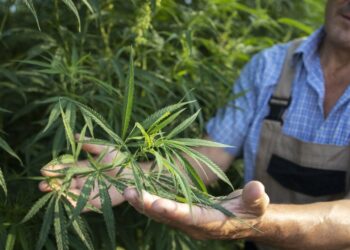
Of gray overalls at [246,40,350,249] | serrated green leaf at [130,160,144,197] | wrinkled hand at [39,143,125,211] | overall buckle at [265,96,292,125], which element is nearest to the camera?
serrated green leaf at [130,160,144,197]

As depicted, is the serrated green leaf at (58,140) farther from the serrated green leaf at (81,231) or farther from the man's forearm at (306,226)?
the man's forearm at (306,226)

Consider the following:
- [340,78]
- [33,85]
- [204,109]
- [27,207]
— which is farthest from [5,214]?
[340,78]

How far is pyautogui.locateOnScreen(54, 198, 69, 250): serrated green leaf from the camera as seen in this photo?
3.54 feet

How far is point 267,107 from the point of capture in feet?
5.79

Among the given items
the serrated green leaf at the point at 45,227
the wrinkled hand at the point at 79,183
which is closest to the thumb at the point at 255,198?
the wrinkled hand at the point at 79,183

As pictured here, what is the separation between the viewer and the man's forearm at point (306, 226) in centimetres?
124

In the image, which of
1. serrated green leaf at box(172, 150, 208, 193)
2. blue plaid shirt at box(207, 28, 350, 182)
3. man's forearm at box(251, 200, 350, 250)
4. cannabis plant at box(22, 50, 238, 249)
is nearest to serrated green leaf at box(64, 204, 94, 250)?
cannabis plant at box(22, 50, 238, 249)

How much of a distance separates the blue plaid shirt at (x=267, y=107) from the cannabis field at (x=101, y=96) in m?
0.06

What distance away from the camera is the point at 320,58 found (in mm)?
1780

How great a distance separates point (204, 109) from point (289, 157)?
314 millimetres

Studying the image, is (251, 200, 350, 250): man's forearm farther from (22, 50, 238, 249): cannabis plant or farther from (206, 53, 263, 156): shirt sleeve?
(206, 53, 263, 156): shirt sleeve

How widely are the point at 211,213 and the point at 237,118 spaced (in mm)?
708

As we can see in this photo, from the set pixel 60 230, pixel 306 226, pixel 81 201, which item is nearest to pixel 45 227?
pixel 60 230

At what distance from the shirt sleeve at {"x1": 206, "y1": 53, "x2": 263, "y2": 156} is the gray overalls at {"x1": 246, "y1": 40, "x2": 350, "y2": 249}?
0.07 meters
